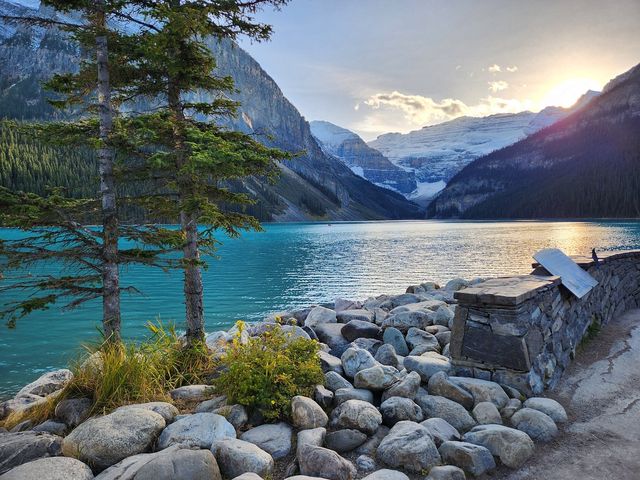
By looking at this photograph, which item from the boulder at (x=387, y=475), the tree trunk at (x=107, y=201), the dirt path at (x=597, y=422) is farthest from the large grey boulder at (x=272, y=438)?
the tree trunk at (x=107, y=201)

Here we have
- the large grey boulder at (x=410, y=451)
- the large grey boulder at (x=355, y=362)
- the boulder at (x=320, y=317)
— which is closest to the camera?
the large grey boulder at (x=410, y=451)

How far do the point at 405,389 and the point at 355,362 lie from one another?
50.2 inches

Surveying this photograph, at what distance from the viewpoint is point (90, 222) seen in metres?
7.52

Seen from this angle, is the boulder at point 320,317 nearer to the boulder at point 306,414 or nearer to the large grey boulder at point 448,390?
the large grey boulder at point 448,390

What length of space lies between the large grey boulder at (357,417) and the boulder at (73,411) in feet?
13.1

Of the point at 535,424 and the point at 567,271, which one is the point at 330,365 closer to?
the point at 535,424

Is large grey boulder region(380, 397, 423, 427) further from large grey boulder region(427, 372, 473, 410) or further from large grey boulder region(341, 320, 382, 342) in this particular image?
large grey boulder region(341, 320, 382, 342)

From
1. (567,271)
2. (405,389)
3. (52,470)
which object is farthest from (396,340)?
(52,470)

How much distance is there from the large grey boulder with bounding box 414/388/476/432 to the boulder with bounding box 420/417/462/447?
256mm

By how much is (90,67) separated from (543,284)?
10408 mm

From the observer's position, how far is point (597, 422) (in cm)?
669

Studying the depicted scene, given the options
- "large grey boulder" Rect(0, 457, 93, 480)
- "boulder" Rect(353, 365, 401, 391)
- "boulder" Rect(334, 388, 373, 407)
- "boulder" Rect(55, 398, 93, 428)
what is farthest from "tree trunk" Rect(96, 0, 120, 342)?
"boulder" Rect(353, 365, 401, 391)

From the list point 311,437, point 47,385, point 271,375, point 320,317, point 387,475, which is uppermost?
point 271,375

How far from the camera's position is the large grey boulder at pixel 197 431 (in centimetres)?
538
